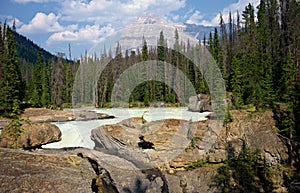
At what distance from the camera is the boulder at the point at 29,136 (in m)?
16.2

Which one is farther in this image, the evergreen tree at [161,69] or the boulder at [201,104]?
the evergreen tree at [161,69]

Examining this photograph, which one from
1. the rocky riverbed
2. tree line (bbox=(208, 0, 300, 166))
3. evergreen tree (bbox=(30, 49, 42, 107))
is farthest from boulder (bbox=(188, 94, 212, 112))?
evergreen tree (bbox=(30, 49, 42, 107))

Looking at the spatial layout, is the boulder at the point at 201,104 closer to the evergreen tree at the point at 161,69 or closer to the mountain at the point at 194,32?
the evergreen tree at the point at 161,69

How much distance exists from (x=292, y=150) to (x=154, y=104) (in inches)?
1166

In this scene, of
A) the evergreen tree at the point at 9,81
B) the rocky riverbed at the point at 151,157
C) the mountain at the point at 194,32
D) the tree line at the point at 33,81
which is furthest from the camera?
the mountain at the point at 194,32

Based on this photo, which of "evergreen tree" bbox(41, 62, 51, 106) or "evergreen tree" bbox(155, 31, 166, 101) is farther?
"evergreen tree" bbox(41, 62, 51, 106)

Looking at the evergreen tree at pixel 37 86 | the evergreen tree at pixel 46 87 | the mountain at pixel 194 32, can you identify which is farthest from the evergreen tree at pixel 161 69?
the evergreen tree at pixel 37 86

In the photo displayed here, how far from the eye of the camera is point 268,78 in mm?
18188

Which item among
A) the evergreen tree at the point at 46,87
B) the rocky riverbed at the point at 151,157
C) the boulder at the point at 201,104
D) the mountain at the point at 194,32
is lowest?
the rocky riverbed at the point at 151,157

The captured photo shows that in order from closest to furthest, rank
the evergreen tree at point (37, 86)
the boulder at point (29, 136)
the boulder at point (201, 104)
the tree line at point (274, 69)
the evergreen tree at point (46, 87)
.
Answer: the tree line at point (274, 69), the boulder at point (29, 136), the boulder at point (201, 104), the evergreen tree at point (37, 86), the evergreen tree at point (46, 87)

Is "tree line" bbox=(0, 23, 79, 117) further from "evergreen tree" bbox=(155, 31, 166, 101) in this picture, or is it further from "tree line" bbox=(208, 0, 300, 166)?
"tree line" bbox=(208, 0, 300, 166)

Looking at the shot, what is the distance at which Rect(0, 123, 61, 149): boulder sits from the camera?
16234 mm

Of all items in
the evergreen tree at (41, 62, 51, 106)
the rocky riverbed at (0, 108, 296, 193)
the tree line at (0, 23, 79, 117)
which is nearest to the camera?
the rocky riverbed at (0, 108, 296, 193)

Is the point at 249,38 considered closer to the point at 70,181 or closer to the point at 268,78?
the point at 268,78
